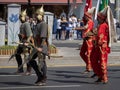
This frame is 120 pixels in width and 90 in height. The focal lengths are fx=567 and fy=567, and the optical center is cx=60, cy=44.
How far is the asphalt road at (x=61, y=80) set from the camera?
521 inches

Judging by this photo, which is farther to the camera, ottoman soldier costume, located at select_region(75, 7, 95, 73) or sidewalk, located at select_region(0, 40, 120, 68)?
sidewalk, located at select_region(0, 40, 120, 68)

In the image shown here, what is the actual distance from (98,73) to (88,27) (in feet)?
5.63

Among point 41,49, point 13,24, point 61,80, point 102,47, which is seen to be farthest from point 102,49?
point 13,24

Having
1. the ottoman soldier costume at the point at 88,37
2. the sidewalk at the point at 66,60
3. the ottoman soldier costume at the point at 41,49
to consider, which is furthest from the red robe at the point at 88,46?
the ottoman soldier costume at the point at 41,49

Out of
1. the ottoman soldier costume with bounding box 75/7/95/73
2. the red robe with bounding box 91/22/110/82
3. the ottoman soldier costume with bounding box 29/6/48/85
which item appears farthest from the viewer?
the ottoman soldier costume with bounding box 75/7/95/73

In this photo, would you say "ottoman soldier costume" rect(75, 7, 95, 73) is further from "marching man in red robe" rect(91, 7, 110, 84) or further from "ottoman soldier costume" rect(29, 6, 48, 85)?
"ottoman soldier costume" rect(29, 6, 48, 85)

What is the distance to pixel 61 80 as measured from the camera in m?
14.5

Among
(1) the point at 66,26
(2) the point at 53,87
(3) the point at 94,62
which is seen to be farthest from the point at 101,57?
(1) the point at 66,26

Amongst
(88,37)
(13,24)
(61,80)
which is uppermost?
(13,24)

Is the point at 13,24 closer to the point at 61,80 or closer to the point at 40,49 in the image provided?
the point at 61,80

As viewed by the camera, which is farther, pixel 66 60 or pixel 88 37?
pixel 66 60

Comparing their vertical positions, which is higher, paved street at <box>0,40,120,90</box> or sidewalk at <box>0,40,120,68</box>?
sidewalk at <box>0,40,120,68</box>

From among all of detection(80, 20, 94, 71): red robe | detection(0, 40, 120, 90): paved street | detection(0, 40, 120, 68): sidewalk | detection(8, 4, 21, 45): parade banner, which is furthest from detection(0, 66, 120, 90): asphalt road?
detection(8, 4, 21, 45): parade banner

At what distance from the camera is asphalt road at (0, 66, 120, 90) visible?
43.4 ft
